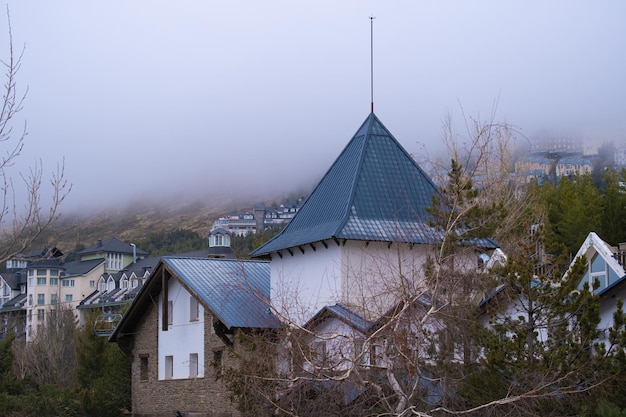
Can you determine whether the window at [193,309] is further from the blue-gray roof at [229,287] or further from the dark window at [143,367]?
the dark window at [143,367]

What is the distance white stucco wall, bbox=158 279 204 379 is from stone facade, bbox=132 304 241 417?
0.39 meters

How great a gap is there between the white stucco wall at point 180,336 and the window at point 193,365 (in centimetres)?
15

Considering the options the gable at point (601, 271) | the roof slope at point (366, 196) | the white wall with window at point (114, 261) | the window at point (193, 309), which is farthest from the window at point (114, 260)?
the gable at point (601, 271)

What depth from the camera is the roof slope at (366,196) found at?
30375 mm

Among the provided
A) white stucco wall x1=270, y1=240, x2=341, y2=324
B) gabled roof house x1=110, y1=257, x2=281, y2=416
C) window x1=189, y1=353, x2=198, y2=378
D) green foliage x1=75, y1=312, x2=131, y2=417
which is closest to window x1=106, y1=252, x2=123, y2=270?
green foliage x1=75, y1=312, x2=131, y2=417

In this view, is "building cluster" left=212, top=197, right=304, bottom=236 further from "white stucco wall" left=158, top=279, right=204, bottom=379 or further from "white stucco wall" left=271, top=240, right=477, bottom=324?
"white stucco wall" left=271, top=240, right=477, bottom=324

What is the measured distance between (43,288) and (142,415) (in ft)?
240

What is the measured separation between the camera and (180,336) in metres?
38.9

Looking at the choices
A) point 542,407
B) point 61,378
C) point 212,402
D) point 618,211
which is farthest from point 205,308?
point 61,378

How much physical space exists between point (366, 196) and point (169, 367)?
13100mm

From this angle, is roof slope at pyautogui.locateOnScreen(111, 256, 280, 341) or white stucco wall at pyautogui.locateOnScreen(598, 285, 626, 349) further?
roof slope at pyautogui.locateOnScreen(111, 256, 280, 341)

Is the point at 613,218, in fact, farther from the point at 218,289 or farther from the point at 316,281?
the point at 316,281

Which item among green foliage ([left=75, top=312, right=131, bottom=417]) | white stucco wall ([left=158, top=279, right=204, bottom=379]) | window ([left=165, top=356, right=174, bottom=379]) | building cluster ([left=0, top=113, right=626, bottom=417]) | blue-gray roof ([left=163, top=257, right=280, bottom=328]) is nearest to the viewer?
building cluster ([left=0, top=113, right=626, bottom=417])

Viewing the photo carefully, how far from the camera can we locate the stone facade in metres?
35.8
